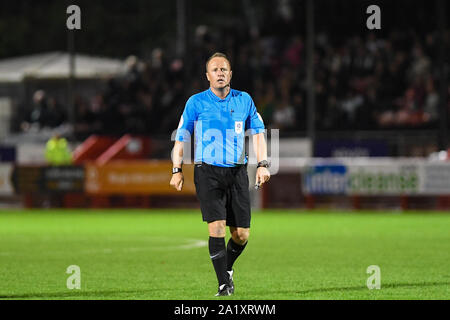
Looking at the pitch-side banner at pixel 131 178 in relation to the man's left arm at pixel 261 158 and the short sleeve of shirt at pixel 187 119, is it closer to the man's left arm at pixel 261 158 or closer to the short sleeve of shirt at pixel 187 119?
the man's left arm at pixel 261 158

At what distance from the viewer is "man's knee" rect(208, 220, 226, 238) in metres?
10.3

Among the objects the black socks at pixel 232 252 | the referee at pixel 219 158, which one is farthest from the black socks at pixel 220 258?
the black socks at pixel 232 252

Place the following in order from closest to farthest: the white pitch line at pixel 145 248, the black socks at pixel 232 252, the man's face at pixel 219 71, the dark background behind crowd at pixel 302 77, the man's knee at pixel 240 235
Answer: the man's face at pixel 219 71, the man's knee at pixel 240 235, the black socks at pixel 232 252, the white pitch line at pixel 145 248, the dark background behind crowd at pixel 302 77

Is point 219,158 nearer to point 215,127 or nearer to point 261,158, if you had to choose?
point 215,127

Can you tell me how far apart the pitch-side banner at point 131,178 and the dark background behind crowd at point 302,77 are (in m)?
4.83

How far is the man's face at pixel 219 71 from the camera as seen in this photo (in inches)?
402

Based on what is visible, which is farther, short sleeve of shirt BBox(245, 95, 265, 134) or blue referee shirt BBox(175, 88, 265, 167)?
short sleeve of shirt BBox(245, 95, 265, 134)

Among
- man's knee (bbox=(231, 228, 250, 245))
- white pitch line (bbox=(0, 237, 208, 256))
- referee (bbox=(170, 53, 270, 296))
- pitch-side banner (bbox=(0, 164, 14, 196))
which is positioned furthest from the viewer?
pitch-side banner (bbox=(0, 164, 14, 196))

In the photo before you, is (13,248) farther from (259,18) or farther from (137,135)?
(259,18)

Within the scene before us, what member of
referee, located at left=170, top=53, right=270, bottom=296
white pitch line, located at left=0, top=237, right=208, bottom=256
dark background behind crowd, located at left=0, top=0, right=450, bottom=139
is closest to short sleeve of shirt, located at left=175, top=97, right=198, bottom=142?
referee, located at left=170, top=53, right=270, bottom=296

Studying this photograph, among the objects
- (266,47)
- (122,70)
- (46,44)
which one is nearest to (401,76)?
(266,47)


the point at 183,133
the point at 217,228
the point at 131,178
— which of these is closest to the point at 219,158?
the point at 183,133

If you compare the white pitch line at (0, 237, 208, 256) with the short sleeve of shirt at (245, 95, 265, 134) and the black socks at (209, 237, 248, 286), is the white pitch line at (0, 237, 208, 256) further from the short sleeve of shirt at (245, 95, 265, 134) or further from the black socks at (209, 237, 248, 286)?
the short sleeve of shirt at (245, 95, 265, 134)
